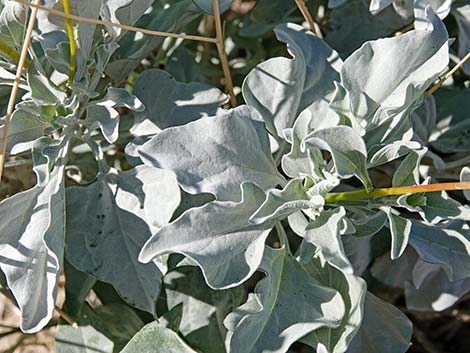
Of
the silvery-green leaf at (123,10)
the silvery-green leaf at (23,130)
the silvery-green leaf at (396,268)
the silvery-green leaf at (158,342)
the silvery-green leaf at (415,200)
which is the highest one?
the silvery-green leaf at (123,10)

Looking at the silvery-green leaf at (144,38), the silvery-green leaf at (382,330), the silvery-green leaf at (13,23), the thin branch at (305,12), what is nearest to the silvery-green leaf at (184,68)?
the silvery-green leaf at (144,38)

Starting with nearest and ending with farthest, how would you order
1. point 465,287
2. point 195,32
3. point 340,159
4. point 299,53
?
point 340,159
point 299,53
point 465,287
point 195,32

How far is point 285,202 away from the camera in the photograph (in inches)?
31.2

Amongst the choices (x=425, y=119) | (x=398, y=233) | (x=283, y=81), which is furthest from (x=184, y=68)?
(x=398, y=233)

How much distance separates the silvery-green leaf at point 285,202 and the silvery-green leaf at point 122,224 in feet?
0.48

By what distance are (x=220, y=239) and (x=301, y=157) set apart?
0.42 feet

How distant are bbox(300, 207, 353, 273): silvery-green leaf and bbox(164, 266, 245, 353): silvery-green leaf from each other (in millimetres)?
222

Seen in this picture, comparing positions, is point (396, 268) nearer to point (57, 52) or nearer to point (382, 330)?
point (382, 330)

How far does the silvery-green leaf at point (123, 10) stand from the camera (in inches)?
34.1

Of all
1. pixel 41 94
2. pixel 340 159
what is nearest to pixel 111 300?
pixel 41 94

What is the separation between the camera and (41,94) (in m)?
0.86

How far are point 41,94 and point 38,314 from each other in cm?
23

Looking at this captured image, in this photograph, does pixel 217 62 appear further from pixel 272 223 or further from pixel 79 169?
pixel 272 223

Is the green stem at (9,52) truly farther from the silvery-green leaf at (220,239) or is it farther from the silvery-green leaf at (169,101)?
the silvery-green leaf at (220,239)
